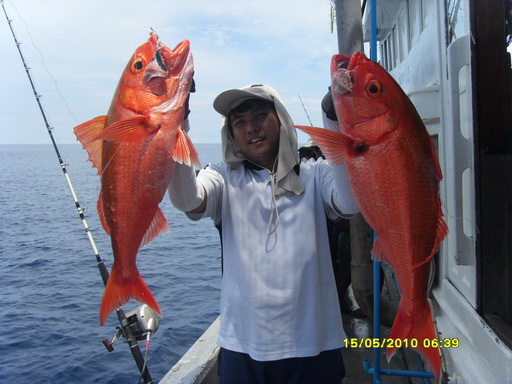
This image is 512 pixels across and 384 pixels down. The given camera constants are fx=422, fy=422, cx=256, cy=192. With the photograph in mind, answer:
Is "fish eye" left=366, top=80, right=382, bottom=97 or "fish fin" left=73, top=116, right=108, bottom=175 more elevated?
"fish eye" left=366, top=80, right=382, bottom=97

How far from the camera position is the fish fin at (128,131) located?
170cm

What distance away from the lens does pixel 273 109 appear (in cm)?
258

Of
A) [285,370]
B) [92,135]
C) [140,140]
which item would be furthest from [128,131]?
[285,370]

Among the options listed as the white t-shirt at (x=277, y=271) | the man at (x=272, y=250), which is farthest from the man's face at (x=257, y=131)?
the white t-shirt at (x=277, y=271)

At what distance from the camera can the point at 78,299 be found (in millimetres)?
10820

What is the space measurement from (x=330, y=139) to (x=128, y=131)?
85 centimetres

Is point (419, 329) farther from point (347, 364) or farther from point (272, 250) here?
point (347, 364)

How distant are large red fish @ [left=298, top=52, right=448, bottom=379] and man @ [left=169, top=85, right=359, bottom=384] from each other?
318mm

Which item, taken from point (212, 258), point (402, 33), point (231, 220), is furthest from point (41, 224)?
point (231, 220)

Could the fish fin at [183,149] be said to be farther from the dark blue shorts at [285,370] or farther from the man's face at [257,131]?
the dark blue shorts at [285,370]

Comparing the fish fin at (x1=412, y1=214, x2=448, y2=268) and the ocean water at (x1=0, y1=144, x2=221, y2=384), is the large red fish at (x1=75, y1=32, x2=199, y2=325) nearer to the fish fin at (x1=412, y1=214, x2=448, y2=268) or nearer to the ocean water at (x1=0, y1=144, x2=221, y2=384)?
the fish fin at (x1=412, y1=214, x2=448, y2=268)

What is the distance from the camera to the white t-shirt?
7.46 feet

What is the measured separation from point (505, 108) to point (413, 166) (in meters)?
0.80

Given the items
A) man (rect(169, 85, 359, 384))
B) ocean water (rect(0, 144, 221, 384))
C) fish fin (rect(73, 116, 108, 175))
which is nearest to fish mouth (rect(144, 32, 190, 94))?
fish fin (rect(73, 116, 108, 175))
